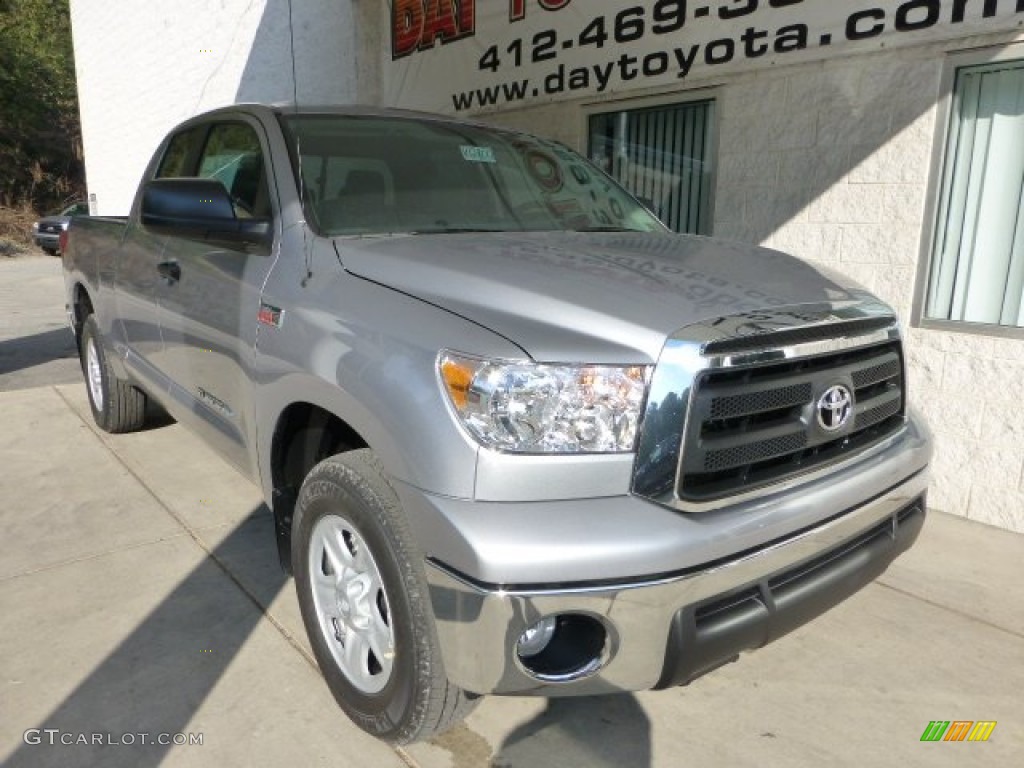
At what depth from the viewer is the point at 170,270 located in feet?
11.4

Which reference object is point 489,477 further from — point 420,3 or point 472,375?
point 420,3

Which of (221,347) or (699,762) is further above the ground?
(221,347)

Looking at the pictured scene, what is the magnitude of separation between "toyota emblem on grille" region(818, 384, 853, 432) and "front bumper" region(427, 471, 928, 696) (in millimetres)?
285

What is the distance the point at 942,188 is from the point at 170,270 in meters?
3.83

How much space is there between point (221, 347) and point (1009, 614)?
3267mm

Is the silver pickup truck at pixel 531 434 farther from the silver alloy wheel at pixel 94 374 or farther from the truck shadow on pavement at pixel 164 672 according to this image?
the silver alloy wheel at pixel 94 374

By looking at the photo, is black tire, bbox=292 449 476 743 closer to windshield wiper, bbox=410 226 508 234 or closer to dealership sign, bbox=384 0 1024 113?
windshield wiper, bbox=410 226 508 234

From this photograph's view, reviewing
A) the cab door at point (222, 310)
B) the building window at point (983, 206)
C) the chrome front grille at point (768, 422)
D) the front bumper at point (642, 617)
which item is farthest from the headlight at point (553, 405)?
the building window at point (983, 206)

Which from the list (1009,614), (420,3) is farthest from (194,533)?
(420,3)

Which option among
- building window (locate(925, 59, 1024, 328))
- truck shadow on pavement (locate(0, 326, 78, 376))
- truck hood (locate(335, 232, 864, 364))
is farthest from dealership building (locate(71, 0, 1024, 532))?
truck shadow on pavement (locate(0, 326, 78, 376))

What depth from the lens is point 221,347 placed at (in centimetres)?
301

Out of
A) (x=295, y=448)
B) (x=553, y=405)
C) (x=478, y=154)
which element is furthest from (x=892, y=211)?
(x=295, y=448)

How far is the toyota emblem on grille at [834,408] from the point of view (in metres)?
2.15

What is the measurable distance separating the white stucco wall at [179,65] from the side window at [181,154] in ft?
17.5
